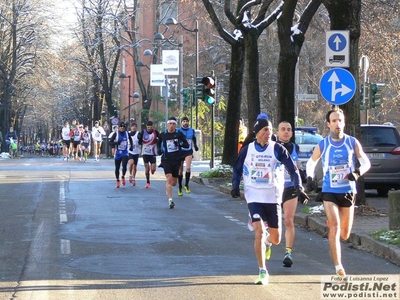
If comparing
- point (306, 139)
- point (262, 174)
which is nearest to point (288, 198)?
point (262, 174)

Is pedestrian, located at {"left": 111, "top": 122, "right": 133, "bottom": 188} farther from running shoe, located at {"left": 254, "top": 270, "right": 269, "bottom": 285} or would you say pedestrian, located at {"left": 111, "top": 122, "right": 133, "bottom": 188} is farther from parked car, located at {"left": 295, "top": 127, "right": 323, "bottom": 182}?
running shoe, located at {"left": 254, "top": 270, "right": 269, "bottom": 285}

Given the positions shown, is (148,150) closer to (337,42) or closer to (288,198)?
(337,42)

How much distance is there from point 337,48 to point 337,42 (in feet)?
0.33

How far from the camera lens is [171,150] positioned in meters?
19.7

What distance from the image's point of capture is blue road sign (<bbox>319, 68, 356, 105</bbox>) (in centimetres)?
1520

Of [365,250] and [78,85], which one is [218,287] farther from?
[78,85]

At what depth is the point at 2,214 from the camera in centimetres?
1686

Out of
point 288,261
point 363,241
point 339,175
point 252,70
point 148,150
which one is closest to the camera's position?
point 339,175

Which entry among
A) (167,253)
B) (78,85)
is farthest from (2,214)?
(78,85)

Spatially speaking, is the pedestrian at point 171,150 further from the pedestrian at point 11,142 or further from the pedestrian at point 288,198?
the pedestrian at point 11,142

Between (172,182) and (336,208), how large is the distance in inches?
364

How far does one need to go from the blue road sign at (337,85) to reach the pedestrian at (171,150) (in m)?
4.80

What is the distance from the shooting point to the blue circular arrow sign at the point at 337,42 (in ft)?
51.4

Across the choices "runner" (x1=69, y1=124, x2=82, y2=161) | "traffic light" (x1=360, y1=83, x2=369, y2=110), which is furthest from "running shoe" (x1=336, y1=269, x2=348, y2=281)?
"runner" (x1=69, y1=124, x2=82, y2=161)
